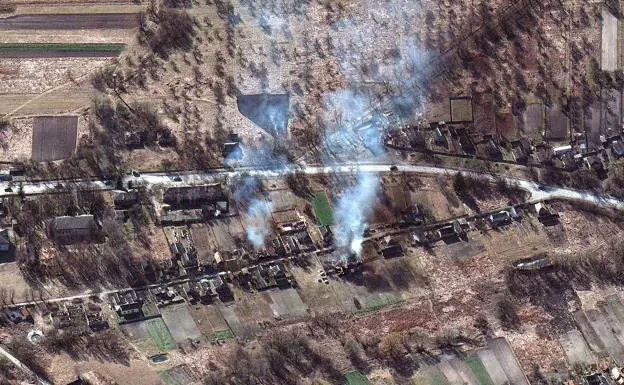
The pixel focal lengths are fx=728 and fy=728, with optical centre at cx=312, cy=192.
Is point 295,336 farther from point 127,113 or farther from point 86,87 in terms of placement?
point 86,87

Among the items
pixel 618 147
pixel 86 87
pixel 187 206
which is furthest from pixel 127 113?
pixel 618 147

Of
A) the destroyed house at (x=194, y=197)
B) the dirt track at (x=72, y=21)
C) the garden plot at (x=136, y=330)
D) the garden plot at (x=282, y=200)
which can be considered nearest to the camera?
the garden plot at (x=136, y=330)

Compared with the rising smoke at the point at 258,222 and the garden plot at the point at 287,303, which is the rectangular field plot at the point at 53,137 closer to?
the rising smoke at the point at 258,222

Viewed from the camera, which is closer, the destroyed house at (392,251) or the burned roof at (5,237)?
the burned roof at (5,237)

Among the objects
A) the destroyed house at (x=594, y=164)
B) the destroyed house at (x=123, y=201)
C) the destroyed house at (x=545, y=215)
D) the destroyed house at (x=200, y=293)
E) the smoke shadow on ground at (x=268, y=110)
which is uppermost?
the smoke shadow on ground at (x=268, y=110)

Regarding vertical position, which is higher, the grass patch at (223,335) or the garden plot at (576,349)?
the grass patch at (223,335)

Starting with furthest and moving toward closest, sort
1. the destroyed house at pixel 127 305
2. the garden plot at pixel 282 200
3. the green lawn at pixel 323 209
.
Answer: the garden plot at pixel 282 200 < the green lawn at pixel 323 209 < the destroyed house at pixel 127 305

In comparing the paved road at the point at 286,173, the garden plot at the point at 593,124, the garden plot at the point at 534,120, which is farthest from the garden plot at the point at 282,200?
the garden plot at the point at 593,124
